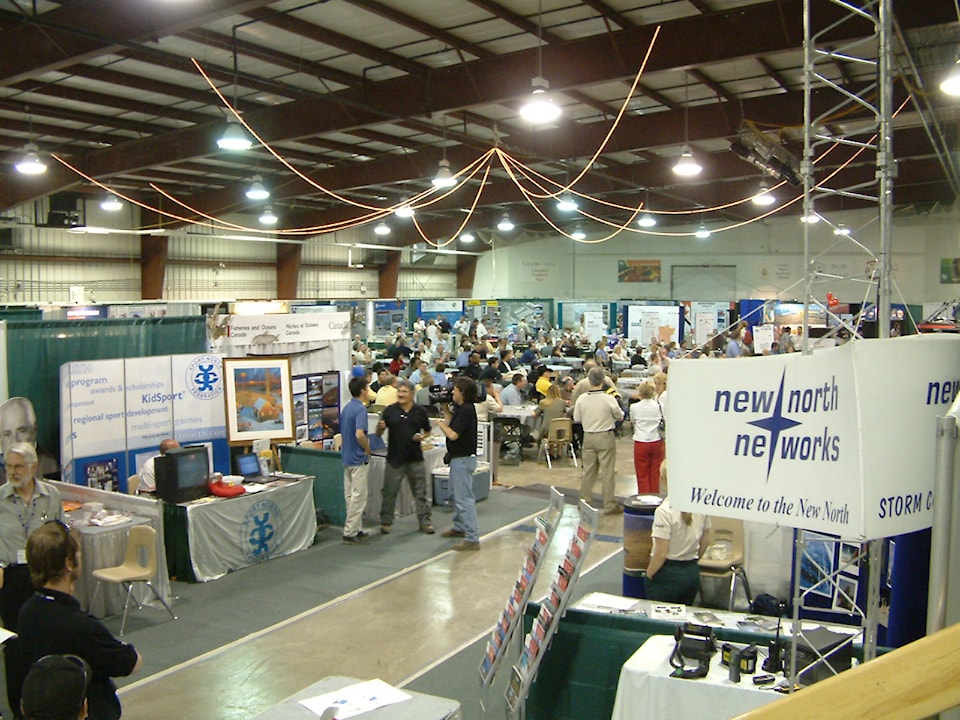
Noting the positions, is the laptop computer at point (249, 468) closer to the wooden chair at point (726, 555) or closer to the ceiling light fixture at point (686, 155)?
the wooden chair at point (726, 555)

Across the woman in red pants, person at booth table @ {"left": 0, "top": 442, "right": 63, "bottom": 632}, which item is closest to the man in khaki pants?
the woman in red pants

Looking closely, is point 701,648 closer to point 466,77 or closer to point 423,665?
point 423,665

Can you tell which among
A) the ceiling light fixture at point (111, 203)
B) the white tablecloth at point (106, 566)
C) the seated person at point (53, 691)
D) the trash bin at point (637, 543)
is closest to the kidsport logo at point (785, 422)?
the seated person at point (53, 691)

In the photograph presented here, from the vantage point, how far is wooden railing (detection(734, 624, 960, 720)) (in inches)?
36.7

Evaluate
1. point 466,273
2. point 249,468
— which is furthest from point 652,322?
point 249,468

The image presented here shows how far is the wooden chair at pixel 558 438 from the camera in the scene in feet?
34.9

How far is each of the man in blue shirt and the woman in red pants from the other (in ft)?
8.36

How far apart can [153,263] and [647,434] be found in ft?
50.9

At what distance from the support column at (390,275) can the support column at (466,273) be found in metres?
3.69

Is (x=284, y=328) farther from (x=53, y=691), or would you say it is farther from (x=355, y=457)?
(x=53, y=691)

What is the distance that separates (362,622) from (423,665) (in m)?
0.83

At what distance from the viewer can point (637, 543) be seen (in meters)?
5.57

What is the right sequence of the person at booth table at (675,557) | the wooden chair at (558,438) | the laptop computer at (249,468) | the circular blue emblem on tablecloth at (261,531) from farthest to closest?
the wooden chair at (558,438), the laptop computer at (249,468), the circular blue emblem on tablecloth at (261,531), the person at booth table at (675,557)

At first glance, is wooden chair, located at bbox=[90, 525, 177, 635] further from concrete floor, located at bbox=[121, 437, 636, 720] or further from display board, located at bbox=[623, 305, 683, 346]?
display board, located at bbox=[623, 305, 683, 346]
